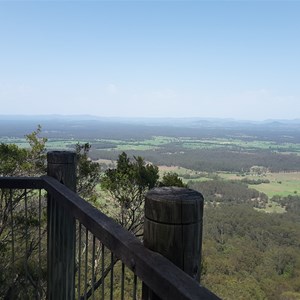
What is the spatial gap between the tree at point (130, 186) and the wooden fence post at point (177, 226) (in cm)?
574

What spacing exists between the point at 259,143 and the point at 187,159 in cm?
6486

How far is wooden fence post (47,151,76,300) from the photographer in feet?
5.59

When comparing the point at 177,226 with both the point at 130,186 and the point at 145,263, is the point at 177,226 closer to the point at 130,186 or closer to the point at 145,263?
the point at 145,263

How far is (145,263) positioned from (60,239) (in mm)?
1087

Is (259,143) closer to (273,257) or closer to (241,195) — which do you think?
(241,195)

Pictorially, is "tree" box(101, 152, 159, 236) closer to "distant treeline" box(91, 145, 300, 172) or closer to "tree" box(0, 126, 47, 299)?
"tree" box(0, 126, 47, 299)

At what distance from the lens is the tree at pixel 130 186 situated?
258 inches

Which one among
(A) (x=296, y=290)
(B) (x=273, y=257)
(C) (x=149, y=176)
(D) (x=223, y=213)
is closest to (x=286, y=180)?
(D) (x=223, y=213)

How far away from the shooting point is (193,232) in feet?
2.44

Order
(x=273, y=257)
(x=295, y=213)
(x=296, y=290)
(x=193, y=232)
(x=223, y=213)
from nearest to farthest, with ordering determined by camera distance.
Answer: (x=193, y=232) → (x=296, y=290) → (x=273, y=257) → (x=223, y=213) → (x=295, y=213)

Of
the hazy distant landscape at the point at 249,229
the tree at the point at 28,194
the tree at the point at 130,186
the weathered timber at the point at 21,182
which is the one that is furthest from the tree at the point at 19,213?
the weathered timber at the point at 21,182

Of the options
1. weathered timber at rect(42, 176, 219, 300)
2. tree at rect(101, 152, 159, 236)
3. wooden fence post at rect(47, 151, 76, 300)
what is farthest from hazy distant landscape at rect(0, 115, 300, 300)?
weathered timber at rect(42, 176, 219, 300)

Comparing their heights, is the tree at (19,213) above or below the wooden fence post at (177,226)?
below

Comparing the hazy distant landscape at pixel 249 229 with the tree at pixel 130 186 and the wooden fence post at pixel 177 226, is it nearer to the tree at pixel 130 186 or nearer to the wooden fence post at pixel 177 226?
the tree at pixel 130 186
